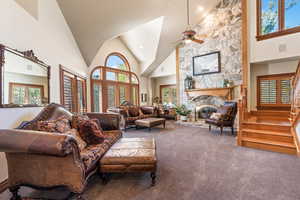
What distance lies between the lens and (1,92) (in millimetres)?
1870

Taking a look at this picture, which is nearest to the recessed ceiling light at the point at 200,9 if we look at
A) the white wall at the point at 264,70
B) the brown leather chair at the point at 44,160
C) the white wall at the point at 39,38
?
the white wall at the point at 264,70

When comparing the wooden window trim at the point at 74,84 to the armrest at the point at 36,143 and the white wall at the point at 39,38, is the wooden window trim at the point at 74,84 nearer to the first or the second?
the white wall at the point at 39,38

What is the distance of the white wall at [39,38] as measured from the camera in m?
1.97

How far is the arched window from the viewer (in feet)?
20.0

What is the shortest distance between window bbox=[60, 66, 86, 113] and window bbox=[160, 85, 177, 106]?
469cm

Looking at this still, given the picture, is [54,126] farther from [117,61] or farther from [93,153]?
[117,61]

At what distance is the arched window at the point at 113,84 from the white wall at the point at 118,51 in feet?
0.61

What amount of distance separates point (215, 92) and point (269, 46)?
2172mm

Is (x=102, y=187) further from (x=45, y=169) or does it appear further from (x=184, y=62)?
(x=184, y=62)

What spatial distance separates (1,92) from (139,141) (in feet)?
6.55

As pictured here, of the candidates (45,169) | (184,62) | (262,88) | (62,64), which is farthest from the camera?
(184,62)

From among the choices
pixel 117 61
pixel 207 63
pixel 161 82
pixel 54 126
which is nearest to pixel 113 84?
pixel 117 61

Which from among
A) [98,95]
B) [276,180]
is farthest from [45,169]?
[98,95]

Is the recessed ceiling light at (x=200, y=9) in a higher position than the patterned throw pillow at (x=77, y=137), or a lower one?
higher
